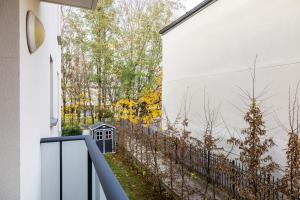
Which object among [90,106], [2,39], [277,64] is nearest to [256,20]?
[277,64]

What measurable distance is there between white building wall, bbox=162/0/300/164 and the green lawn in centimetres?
247

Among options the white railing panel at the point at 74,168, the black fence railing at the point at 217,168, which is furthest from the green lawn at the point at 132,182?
the white railing panel at the point at 74,168

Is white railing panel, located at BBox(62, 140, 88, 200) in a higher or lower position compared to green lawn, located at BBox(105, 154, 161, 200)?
higher

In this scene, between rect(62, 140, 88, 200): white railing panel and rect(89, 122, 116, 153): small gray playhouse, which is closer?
rect(62, 140, 88, 200): white railing panel

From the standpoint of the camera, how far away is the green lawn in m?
6.39

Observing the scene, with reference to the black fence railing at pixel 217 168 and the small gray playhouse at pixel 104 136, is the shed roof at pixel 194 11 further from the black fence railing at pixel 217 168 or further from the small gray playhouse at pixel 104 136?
the small gray playhouse at pixel 104 136

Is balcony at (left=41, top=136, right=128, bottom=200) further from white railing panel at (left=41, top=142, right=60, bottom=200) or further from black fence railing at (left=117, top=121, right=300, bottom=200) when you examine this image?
black fence railing at (left=117, top=121, right=300, bottom=200)

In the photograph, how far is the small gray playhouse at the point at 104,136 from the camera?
35.3 ft

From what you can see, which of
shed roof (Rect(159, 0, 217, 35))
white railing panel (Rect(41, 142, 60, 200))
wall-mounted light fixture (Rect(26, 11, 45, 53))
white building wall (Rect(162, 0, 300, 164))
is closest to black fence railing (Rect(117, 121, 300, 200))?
white building wall (Rect(162, 0, 300, 164))

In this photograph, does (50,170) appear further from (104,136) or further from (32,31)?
(104,136)

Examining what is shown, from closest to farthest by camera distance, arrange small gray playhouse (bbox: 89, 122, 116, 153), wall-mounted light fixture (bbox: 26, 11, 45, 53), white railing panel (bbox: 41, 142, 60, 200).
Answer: wall-mounted light fixture (bbox: 26, 11, 45, 53), white railing panel (bbox: 41, 142, 60, 200), small gray playhouse (bbox: 89, 122, 116, 153)

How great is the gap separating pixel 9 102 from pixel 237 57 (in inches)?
236

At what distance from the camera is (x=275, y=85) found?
553cm

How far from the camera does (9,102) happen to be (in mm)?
1724
